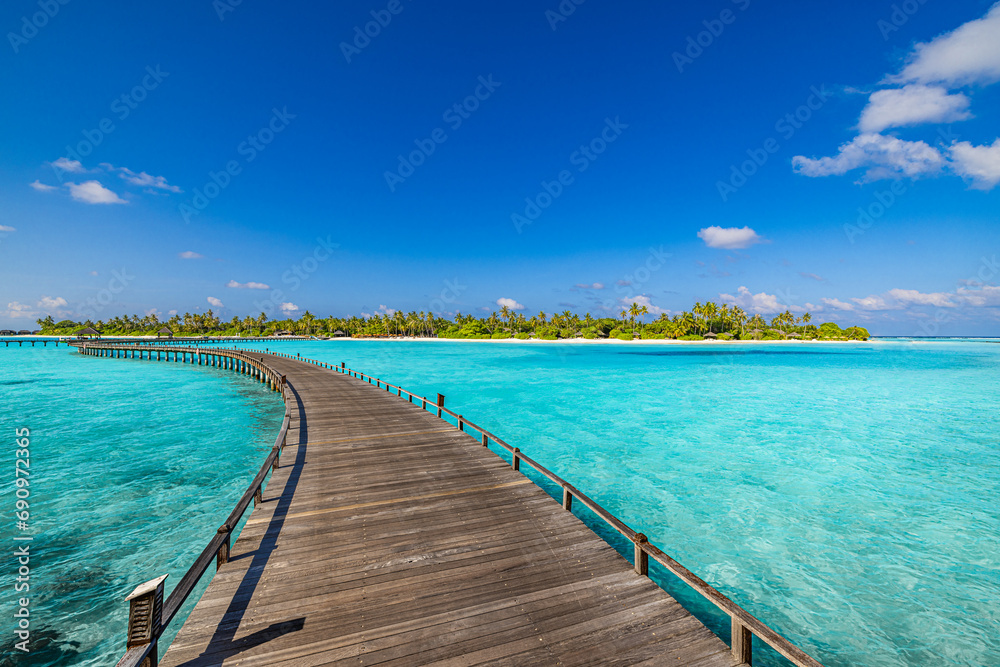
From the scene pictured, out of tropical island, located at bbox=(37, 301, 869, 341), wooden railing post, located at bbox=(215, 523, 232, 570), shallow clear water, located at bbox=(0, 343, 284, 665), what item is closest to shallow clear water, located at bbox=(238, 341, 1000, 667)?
wooden railing post, located at bbox=(215, 523, 232, 570)

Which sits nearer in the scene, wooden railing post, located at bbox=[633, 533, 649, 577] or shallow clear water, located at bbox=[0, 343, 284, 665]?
wooden railing post, located at bbox=[633, 533, 649, 577]

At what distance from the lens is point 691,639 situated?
459 centimetres

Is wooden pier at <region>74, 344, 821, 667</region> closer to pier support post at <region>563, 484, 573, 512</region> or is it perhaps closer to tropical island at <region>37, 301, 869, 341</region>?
pier support post at <region>563, 484, 573, 512</region>

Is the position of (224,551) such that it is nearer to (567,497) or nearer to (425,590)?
(425,590)

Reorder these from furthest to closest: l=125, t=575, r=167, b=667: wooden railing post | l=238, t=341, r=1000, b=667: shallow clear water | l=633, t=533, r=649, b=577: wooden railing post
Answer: l=238, t=341, r=1000, b=667: shallow clear water < l=633, t=533, r=649, b=577: wooden railing post < l=125, t=575, r=167, b=667: wooden railing post

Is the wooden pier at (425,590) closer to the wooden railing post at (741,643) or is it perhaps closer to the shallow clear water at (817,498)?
the wooden railing post at (741,643)

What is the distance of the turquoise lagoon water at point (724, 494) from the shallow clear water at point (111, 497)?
69 mm

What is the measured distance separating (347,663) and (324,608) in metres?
1.06

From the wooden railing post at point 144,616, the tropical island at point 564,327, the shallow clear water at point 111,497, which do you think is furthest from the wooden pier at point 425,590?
the tropical island at point 564,327

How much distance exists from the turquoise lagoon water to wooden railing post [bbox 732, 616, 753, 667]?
3284 mm

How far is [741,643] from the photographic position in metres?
4.29

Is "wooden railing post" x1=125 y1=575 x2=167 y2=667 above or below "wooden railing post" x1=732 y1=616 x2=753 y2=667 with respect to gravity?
above

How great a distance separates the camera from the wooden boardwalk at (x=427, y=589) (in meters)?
4.39

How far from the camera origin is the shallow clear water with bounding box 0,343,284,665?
7172mm
